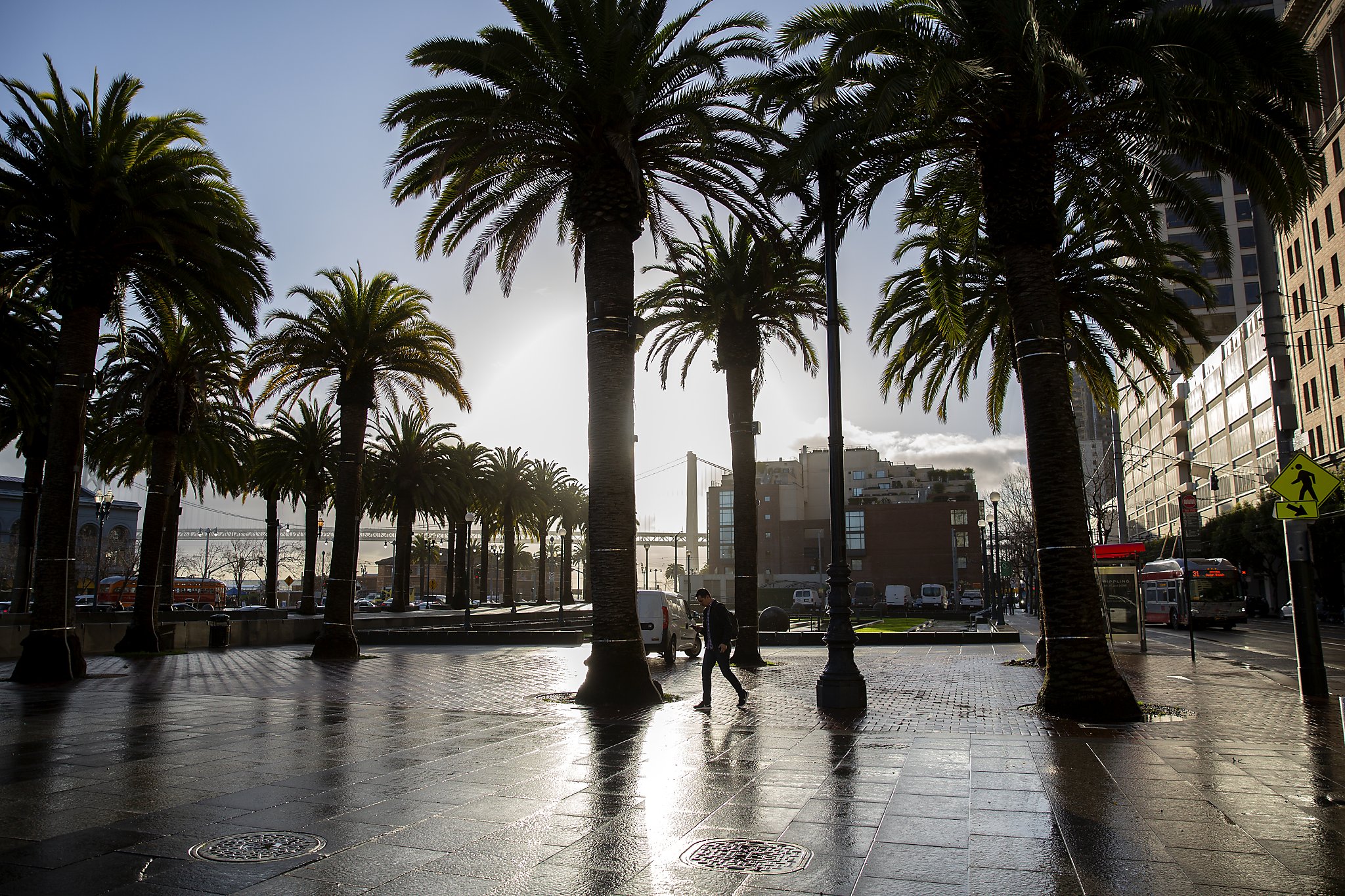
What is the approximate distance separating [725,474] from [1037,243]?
139m

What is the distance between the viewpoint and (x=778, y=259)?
64.5 ft

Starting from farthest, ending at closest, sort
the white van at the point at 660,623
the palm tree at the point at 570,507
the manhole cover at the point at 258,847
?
1. the palm tree at the point at 570,507
2. the white van at the point at 660,623
3. the manhole cover at the point at 258,847

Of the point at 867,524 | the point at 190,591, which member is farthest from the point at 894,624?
the point at 867,524

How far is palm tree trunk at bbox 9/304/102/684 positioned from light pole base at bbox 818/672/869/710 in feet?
46.0

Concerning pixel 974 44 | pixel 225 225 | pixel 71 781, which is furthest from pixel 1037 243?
pixel 225 225

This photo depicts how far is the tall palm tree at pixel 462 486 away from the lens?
161ft

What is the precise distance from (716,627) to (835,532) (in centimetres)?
222

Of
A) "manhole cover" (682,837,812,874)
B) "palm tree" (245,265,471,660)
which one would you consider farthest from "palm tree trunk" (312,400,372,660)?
"manhole cover" (682,837,812,874)

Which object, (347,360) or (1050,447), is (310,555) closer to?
(347,360)

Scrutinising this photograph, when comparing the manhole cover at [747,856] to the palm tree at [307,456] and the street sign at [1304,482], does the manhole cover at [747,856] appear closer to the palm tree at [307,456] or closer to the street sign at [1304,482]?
the street sign at [1304,482]

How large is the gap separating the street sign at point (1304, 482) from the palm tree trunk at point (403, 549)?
39.4 metres

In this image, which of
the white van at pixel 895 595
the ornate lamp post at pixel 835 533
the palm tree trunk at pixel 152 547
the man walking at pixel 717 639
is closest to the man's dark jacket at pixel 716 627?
the man walking at pixel 717 639

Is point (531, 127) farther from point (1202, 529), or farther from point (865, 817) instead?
point (1202, 529)

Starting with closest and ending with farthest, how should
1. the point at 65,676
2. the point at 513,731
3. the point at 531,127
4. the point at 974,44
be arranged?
the point at 513,731 < the point at 974,44 < the point at 531,127 < the point at 65,676
